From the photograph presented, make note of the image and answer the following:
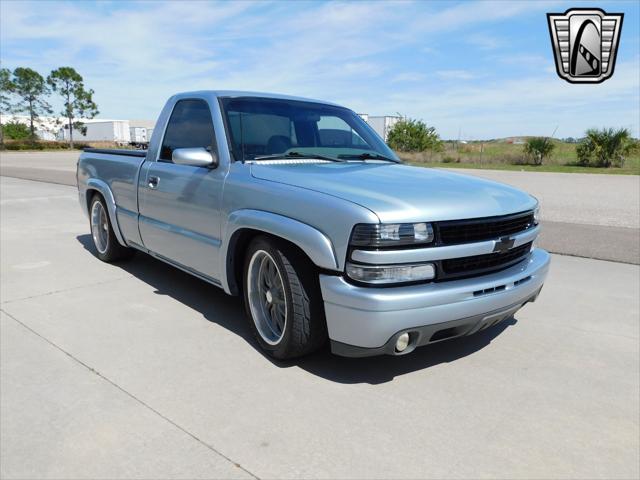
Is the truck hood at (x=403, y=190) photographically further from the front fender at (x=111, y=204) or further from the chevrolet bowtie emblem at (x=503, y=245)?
the front fender at (x=111, y=204)

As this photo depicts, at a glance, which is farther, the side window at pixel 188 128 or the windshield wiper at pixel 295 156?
the side window at pixel 188 128

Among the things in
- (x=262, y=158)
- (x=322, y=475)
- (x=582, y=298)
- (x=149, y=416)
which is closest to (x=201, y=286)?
(x=262, y=158)

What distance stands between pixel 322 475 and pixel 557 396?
5.16 feet

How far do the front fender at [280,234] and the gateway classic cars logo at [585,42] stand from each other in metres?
12.6

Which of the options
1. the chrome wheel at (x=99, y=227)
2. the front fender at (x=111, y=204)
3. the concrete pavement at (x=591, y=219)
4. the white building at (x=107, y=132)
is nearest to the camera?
the front fender at (x=111, y=204)

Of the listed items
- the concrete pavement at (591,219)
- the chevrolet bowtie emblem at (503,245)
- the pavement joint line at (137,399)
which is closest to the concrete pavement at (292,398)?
the pavement joint line at (137,399)

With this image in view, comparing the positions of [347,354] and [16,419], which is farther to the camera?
[347,354]

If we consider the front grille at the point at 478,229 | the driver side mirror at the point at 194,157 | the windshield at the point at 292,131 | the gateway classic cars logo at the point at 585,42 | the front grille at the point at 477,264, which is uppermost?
the gateway classic cars logo at the point at 585,42

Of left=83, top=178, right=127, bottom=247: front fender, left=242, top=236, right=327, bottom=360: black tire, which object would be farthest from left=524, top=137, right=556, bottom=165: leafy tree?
left=242, top=236, right=327, bottom=360: black tire

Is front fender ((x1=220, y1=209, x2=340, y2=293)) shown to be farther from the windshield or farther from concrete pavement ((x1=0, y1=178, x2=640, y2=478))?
concrete pavement ((x1=0, y1=178, x2=640, y2=478))

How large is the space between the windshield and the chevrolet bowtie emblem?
1.47 metres

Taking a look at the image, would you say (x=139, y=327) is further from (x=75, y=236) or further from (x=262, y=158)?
(x=75, y=236)

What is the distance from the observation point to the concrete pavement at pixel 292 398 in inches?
94.7

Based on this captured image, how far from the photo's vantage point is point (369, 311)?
9.04ft
